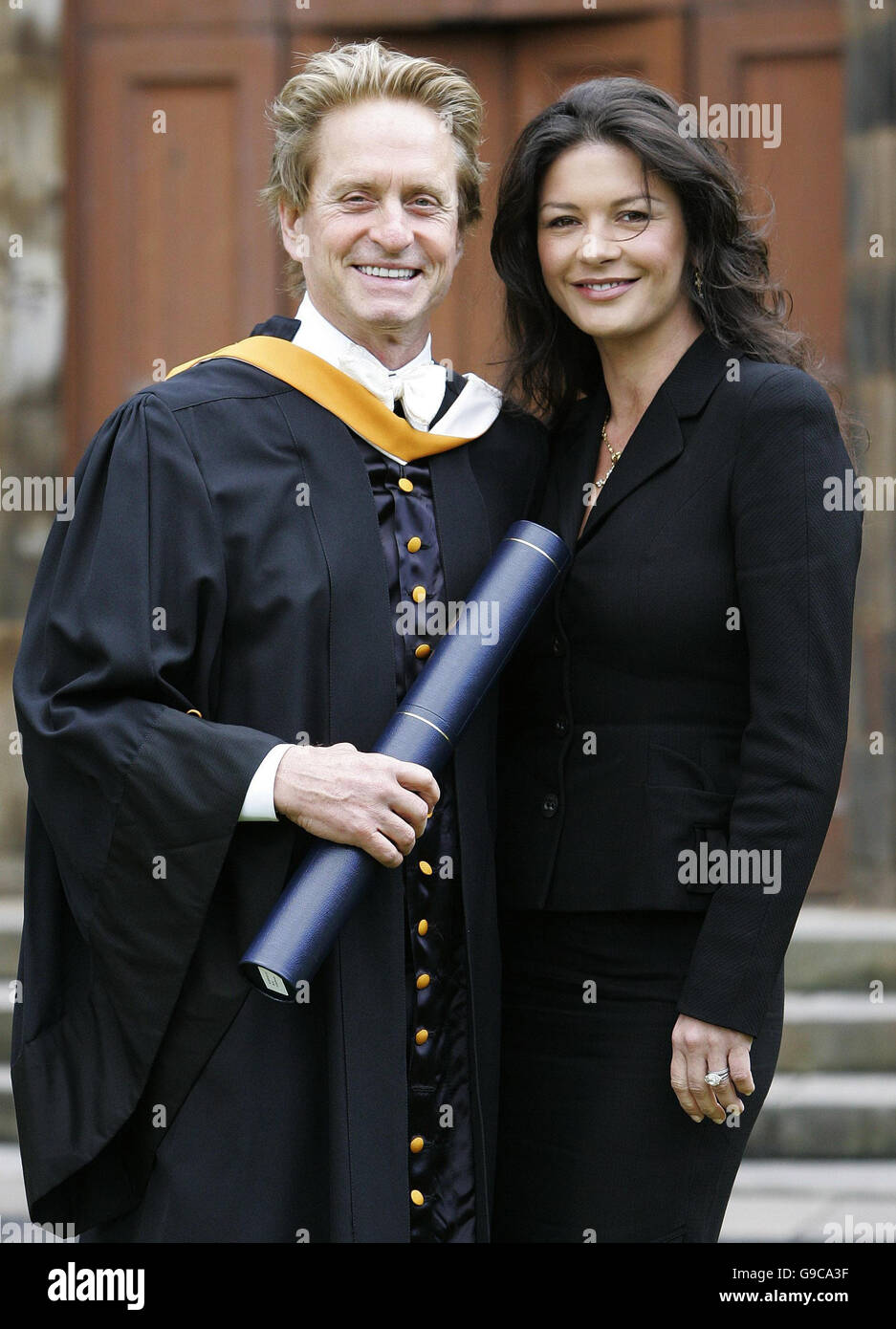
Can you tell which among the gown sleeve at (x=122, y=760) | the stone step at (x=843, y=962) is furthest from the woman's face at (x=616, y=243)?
the stone step at (x=843, y=962)

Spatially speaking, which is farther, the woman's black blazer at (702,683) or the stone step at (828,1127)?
the stone step at (828,1127)

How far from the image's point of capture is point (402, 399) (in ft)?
9.10

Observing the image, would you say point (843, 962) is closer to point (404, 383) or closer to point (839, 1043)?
point (839, 1043)

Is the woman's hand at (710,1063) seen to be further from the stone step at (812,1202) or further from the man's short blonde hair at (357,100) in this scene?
the stone step at (812,1202)

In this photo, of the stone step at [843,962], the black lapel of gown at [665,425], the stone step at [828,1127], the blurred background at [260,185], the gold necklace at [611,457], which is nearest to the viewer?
the black lapel of gown at [665,425]

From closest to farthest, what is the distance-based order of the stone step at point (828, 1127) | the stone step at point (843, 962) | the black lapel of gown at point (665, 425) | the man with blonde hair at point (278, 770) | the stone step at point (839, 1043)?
the man with blonde hair at point (278, 770)
the black lapel of gown at point (665, 425)
the stone step at point (828, 1127)
the stone step at point (839, 1043)
the stone step at point (843, 962)

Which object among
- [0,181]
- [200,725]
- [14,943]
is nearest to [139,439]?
[200,725]

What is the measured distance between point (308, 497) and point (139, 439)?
0.88 ft

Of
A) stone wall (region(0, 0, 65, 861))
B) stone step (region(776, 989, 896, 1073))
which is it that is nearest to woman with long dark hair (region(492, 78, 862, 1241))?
stone step (region(776, 989, 896, 1073))

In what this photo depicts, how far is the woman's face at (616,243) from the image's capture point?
272 centimetres

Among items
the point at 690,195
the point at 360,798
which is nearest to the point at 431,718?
the point at 360,798

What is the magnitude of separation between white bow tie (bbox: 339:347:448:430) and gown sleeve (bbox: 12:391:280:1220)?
339mm

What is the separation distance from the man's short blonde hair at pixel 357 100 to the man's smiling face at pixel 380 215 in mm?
19

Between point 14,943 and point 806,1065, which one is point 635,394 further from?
point 14,943
